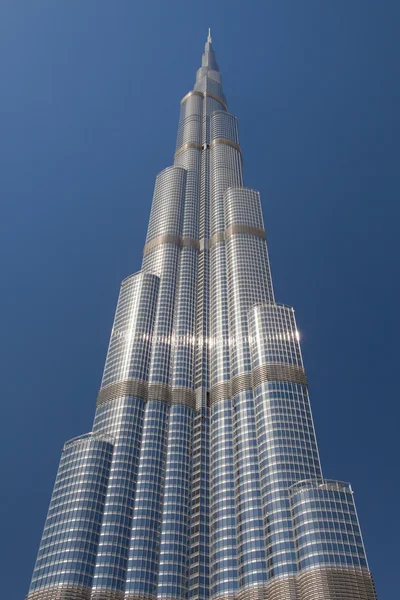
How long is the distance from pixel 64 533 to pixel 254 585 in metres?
49.3

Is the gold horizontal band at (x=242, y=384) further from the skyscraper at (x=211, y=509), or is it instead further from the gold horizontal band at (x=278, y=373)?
the gold horizontal band at (x=278, y=373)

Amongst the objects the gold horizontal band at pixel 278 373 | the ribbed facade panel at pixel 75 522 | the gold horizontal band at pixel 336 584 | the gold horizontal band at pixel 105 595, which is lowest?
the gold horizontal band at pixel 336 584

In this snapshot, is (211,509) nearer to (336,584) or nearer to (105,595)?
(105,595)

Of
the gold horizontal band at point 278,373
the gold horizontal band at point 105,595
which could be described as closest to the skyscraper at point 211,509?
the gold horizontal band at point 105,595

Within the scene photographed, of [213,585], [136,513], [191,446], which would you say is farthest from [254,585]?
[191,446]

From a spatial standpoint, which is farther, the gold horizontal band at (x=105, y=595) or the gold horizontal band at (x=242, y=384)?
the gold horizontal band at (x=242, y=384)

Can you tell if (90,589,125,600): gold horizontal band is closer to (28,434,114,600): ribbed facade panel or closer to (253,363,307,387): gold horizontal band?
(28,434,114,600): ribbed facade panel

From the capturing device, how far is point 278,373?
190 m

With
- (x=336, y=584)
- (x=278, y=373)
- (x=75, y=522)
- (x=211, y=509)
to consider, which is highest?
(x=278, y=373)

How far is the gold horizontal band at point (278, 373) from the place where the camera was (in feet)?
618

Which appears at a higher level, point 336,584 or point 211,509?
point 211,509

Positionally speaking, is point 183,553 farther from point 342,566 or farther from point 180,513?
point 342,566

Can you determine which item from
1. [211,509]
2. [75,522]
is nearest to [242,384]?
[211,509]

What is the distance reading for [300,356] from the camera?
648ft
